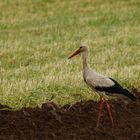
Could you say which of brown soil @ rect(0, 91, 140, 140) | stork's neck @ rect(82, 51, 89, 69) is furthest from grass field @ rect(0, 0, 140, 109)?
stork's neck @ rect(82, 51, 89, 69)

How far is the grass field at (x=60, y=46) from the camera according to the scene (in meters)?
11.7

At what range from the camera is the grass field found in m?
11.7

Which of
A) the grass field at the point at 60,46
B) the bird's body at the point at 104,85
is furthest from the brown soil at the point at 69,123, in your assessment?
the grass field at the point at 60,46

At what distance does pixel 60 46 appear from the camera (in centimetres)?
1886

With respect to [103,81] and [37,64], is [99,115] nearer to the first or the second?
[103,81]

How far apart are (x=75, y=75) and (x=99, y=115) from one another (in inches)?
134

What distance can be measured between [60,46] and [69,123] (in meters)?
9.28

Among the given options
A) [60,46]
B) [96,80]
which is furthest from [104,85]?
[60,46]

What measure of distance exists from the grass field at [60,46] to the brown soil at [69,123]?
0.71 m

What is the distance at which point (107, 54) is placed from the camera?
1675 centimetres

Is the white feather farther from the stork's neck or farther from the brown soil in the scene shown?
the brown soil

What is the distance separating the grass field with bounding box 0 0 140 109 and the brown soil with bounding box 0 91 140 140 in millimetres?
712

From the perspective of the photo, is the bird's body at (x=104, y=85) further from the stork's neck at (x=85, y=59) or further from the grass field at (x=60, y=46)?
the grass field at (x=60, y=46)

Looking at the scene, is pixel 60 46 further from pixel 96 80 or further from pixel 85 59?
pixel 96 80
